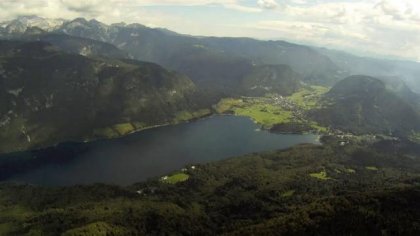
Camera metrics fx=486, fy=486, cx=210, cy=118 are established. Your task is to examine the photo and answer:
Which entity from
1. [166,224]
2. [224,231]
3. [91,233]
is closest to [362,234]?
[224,231]

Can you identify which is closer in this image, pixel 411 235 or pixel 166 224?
pixel 411 235

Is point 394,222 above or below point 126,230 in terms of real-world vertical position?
above

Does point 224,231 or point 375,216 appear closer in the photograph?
point 375,216

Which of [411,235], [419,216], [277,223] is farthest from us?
[277,223]

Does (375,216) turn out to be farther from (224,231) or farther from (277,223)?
(224,231)

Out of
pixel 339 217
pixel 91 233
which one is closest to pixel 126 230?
pixel 91 233

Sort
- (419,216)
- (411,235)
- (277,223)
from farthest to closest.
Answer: (277,223)
(419,216)
(411,235)

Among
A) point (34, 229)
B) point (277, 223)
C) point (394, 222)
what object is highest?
point (394, 222)

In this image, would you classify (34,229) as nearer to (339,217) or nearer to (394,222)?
(339,217)

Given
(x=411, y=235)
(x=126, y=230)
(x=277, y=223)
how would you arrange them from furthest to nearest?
1. (x=126, y=230)
2. (x=277, y=223)
3. (x=411, y=235)
